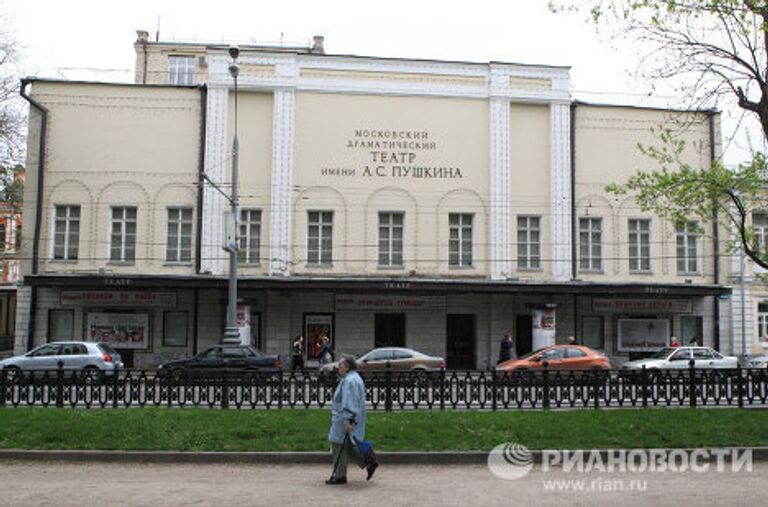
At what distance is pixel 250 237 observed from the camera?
30.2m

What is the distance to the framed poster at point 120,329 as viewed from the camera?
97.0ft

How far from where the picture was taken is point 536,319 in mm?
29609

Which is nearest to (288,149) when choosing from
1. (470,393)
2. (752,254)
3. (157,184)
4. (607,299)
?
(157,184)

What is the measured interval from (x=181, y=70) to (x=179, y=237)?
18729 mm

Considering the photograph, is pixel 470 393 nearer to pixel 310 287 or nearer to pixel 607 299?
pixel 310 287

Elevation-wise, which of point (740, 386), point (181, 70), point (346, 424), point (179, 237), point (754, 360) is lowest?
point (754, 360)

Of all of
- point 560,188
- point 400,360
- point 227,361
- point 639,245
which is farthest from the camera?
point 639,245

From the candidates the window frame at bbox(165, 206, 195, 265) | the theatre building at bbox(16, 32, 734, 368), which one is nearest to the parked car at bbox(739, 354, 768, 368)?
the theatre building at bbox(16, 32, 734, 368)

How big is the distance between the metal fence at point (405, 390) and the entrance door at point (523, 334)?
15760 millimetres

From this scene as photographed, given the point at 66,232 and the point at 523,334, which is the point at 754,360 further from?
the point at 66,232

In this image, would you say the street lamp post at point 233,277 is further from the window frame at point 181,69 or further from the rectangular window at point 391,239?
the window frame at point 181,69

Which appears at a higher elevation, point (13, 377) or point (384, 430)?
point (13, 377)

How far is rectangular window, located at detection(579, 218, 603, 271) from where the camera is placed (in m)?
31.6

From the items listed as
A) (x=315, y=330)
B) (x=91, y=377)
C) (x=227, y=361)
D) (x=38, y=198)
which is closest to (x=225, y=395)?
(x=91, y=377)
